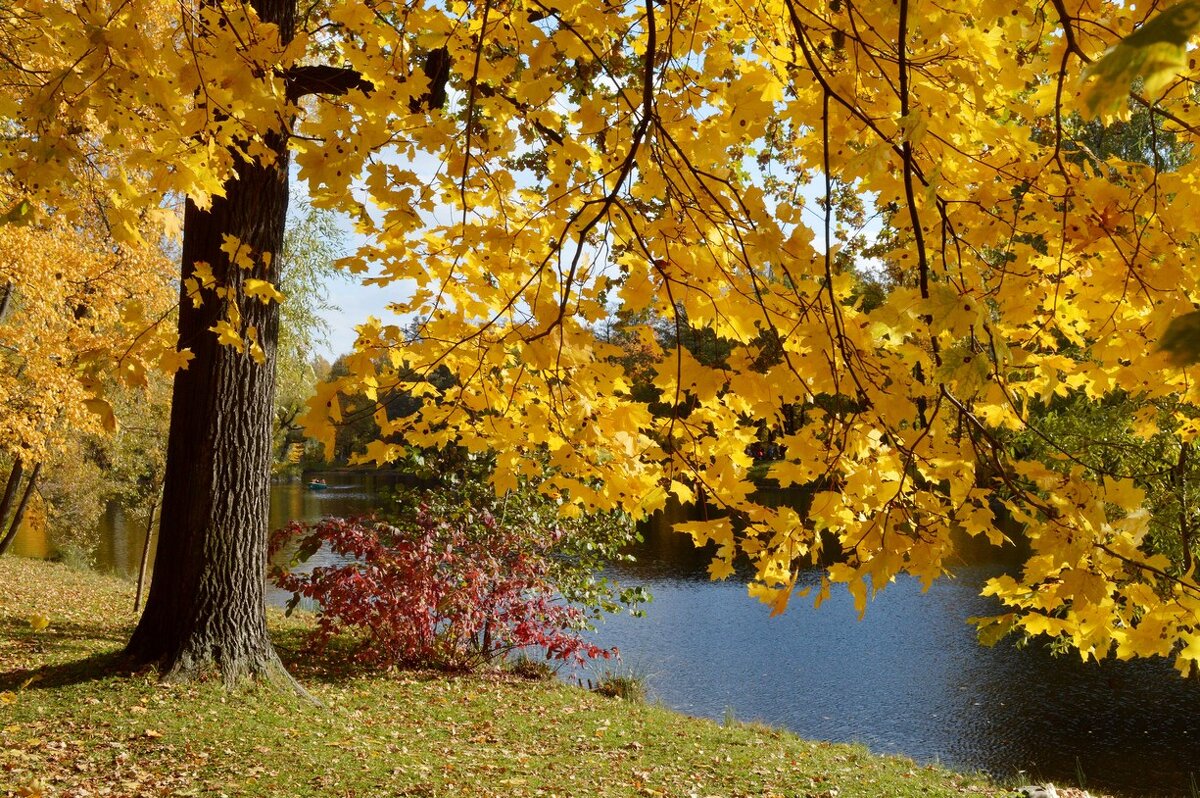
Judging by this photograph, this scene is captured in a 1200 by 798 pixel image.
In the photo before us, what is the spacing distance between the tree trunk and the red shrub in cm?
136

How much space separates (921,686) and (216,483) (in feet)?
27.0

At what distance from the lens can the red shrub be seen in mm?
6375

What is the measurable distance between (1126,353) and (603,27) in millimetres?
1694

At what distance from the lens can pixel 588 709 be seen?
6.40m

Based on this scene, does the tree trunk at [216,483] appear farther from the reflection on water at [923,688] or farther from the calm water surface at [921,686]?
the calm water surface at [921,686]

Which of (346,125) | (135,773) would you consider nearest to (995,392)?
(346,125)

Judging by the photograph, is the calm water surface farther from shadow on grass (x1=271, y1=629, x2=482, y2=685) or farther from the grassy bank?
shadow on grass (x1=271, y1=629, x2=482, y2=685)

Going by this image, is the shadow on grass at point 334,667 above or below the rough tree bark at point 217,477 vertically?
below

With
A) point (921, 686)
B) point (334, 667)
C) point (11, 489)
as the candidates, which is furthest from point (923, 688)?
point (11, 489)

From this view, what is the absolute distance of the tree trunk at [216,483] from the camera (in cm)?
476

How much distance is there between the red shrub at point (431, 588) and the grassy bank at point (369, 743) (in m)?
0.36

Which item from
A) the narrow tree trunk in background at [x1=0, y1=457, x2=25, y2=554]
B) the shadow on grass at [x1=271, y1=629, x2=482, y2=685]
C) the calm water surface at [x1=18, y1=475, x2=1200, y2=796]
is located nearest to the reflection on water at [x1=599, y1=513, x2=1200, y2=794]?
the calm water surface at [x1=18, y1=475, x2=1200, y2=796]

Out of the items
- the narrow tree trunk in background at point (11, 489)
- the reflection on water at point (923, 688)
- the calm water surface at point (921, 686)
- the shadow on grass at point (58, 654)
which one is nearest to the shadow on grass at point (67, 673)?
the shadow on grass at point (58, 654)

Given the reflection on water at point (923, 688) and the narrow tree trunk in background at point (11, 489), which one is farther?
the narrow tree trunk in background at point (11, 489)
